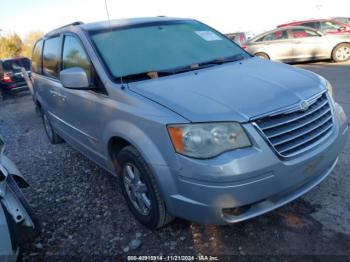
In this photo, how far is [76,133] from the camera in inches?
154

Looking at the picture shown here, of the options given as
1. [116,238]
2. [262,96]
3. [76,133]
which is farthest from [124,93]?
[76,133]

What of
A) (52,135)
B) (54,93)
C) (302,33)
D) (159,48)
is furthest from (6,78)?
(159,48)

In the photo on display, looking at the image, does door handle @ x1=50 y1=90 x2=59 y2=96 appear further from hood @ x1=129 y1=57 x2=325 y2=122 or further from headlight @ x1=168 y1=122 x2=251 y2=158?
headlight @ x1=168 y1=122 x2=251 y2=158

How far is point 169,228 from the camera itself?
2896 mm

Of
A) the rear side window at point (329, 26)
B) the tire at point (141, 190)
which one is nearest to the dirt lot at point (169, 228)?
the tire at point (141, 190)

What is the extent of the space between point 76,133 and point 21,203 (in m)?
1.58

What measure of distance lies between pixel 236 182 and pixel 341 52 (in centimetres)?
1058

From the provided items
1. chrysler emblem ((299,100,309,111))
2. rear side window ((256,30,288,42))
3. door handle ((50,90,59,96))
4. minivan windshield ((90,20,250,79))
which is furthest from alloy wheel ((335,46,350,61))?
chrysler emblem ((299,100,309,111))

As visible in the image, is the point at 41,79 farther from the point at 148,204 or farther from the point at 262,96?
the point at 262,96

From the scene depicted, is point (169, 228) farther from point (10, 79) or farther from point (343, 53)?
point (10, 79)

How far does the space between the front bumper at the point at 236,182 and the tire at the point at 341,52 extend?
9801 millimetres

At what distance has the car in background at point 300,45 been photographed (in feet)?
35.7

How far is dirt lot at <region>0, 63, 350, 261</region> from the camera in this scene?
2.55 meters

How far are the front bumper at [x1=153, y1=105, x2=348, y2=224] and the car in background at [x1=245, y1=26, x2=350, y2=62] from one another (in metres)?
9.73
